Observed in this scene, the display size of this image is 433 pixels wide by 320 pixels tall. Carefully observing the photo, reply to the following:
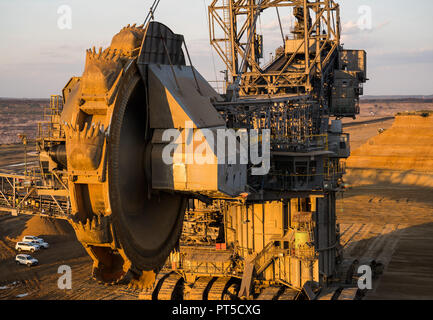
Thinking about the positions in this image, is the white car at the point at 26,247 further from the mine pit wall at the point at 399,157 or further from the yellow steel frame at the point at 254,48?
the mine pit wall at the point at 399,157

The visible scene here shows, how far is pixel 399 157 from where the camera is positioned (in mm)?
99812

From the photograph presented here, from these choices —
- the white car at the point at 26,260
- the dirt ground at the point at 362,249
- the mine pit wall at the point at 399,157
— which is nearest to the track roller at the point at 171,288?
the dirt ground at the point at 362,249

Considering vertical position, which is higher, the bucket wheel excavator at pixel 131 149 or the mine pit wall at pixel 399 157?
the bucket wheel excavator at pixel 131 149

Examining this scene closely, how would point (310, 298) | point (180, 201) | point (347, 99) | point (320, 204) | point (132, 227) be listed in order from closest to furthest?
point (132, 227) < point (180, 201) < point (310, 298) < point (320, 204) < point (347, 99)

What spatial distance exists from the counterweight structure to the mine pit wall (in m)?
52.3

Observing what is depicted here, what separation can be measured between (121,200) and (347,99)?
27367 millimetres

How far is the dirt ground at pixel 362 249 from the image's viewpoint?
4181 centimetres

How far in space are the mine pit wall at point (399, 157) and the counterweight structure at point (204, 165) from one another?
52.3m

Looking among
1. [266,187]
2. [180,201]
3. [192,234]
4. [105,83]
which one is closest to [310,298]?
[266,187]

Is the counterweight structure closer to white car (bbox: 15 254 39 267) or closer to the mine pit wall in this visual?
white car (bbox: 15 254 39 267)

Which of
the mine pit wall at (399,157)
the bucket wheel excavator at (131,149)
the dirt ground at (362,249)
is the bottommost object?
the dirt ground at (362,249)

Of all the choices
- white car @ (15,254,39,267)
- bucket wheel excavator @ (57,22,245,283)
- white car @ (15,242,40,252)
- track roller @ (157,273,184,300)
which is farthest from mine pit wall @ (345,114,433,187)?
bucket wheel excavator @ (57,22,245,283)

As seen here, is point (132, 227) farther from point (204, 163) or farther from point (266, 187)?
point (266, 187)

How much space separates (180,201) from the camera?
16.8m
